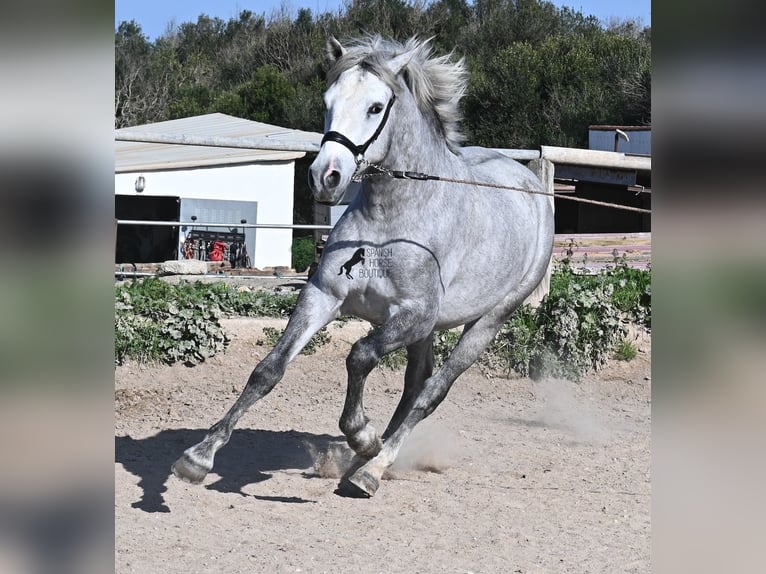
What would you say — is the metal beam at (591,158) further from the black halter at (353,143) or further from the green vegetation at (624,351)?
the black halter at (353,143)

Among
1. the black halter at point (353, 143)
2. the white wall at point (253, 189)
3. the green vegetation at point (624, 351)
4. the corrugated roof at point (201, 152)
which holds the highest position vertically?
the corrugated roof at point (201, 152)

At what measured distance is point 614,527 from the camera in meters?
3.95

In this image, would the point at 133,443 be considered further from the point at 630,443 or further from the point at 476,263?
the point at 630,443

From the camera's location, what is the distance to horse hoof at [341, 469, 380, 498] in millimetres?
4086

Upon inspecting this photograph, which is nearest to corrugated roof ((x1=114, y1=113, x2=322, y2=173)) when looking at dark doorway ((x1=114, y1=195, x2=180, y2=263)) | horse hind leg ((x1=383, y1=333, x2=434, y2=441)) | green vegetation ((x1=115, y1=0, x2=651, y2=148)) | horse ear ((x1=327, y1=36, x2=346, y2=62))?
dark doorway ((x1=114, y1=195, x2=180, y2=263))

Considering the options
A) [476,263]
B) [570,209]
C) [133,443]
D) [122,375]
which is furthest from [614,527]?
[570,209]

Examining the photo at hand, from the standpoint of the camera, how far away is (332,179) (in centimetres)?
365

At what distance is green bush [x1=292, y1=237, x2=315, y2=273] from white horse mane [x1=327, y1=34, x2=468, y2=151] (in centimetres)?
1647

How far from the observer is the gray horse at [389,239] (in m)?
3.88

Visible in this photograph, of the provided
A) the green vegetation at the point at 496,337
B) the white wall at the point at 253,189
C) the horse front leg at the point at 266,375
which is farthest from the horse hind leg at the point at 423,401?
the white wall at the point at 253,189

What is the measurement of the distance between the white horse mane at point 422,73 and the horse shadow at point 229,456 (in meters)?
1.98

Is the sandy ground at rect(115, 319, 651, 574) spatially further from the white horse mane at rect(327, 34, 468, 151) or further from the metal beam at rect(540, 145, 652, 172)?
the white horse mane at rect(327, 34, 468, 151)

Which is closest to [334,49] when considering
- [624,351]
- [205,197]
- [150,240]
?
[624,351]
